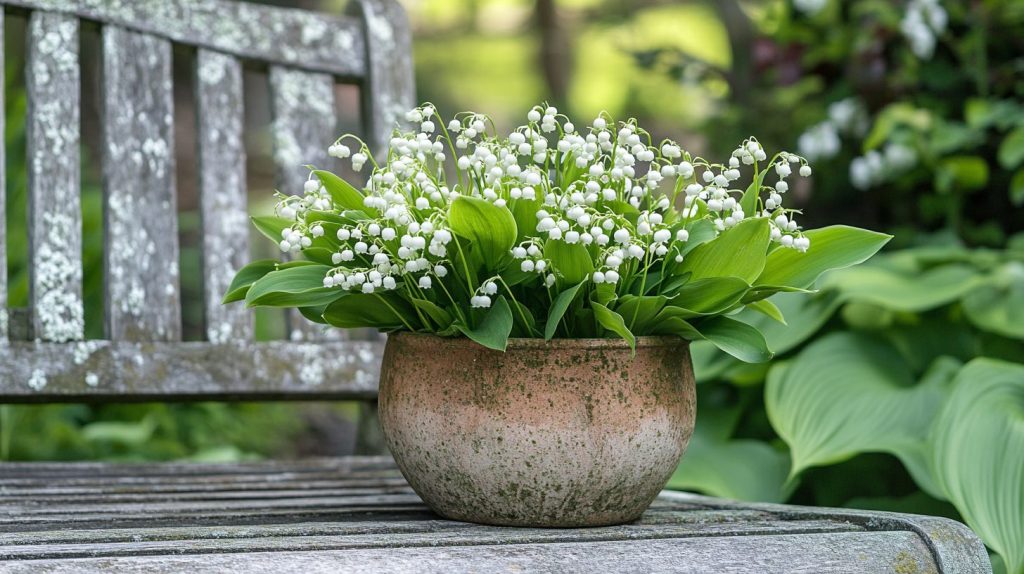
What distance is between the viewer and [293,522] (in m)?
0.99

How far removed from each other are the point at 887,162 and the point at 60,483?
1844mm

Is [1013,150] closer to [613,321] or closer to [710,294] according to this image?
[710,294]

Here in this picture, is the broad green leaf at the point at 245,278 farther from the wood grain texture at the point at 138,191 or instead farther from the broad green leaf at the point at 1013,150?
the broad green leaf at the point at 1013,150

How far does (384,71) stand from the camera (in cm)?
177

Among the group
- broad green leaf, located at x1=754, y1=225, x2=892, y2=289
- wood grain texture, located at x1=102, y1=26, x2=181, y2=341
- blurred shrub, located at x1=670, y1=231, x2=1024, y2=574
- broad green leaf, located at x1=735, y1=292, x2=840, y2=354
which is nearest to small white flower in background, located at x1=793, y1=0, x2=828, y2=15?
blurred shrub, located at x1=670, y1=231, x2=1024, y2=574

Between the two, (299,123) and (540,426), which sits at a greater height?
(299,123)

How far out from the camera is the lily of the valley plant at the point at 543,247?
0.88 metres

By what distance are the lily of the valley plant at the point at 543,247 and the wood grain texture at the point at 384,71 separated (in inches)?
29.8

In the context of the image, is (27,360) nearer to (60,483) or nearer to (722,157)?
(60,483)

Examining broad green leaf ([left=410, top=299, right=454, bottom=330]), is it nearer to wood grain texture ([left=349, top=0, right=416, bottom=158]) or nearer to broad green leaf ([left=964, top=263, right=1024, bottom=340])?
wood grain texture ([left=349, top=0, right=416, bottom=158])

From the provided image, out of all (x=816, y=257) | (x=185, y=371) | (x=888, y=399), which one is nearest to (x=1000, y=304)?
(x=888, y=399)

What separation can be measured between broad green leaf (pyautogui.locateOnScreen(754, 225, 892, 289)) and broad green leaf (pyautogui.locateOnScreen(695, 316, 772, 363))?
2.0 inches

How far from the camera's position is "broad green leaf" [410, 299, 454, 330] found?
920mm

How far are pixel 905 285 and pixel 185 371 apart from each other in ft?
3.92
